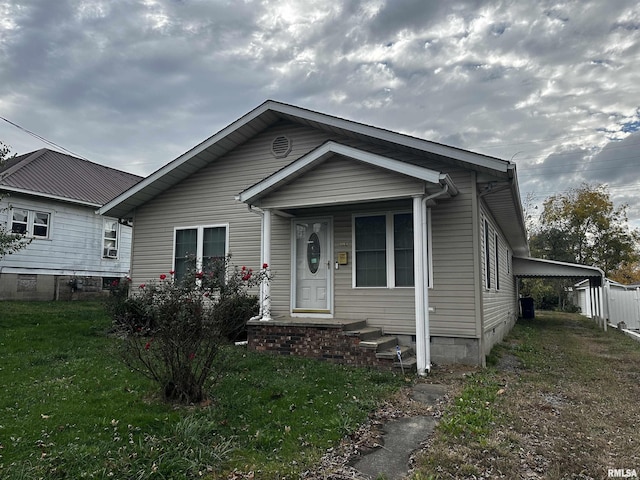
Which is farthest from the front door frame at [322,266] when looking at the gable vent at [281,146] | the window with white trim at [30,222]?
the window with white trim at [30,222]

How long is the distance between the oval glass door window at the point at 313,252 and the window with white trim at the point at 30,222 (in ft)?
32.6

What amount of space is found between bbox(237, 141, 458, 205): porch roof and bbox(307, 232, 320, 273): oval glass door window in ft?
4.68

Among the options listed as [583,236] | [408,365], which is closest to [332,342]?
[408,365]

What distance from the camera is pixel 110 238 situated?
16531 millimetres

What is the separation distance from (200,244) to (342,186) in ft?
14.4

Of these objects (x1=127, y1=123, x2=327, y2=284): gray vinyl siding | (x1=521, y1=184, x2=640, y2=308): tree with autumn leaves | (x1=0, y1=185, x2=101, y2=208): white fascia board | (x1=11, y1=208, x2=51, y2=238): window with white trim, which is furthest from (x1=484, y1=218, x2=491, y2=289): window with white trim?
(x1=521, y1=184, x2=640, y2=308): tree with autumn leaves

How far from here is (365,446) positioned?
3906 millimetres

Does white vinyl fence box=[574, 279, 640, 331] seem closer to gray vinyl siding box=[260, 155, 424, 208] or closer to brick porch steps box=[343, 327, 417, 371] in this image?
brick porch steps box=[343, 327, 417, 371]

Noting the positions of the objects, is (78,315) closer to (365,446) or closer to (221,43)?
(221,43)

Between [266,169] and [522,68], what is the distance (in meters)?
8.34

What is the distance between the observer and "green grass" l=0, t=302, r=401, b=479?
10.8 ft

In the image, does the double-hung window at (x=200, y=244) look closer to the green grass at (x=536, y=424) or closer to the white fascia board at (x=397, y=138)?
the white fascia board at (x=397, y=138)

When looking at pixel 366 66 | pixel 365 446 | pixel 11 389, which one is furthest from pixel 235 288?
pixel 366 66

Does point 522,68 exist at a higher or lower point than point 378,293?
higher
